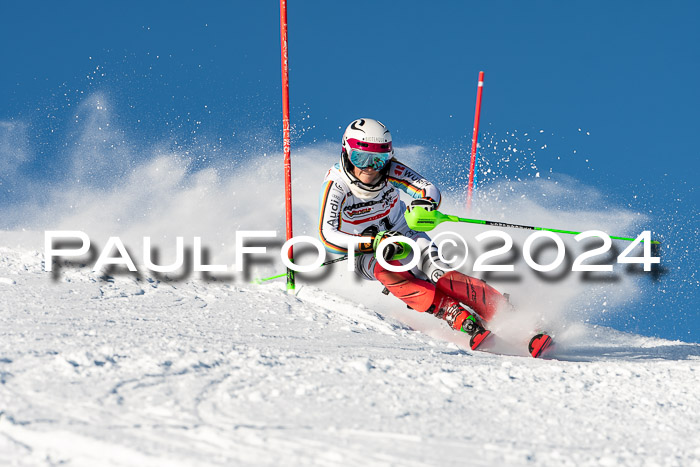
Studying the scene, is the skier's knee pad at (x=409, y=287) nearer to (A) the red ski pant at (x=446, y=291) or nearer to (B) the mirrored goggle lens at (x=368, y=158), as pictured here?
(A) the red ski pant at (x=446, y=291)

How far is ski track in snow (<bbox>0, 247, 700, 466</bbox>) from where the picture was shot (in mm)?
1967

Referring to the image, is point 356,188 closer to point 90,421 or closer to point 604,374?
point 604,374

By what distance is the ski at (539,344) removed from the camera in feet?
15.6

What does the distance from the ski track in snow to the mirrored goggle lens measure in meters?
1.50

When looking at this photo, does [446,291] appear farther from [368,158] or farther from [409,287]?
[368,158]

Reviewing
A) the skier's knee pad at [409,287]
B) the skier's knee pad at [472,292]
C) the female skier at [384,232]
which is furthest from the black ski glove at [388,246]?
the skier's knee pad at [472,292]

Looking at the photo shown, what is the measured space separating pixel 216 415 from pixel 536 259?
571 centimetres

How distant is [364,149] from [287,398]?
9.79 ft

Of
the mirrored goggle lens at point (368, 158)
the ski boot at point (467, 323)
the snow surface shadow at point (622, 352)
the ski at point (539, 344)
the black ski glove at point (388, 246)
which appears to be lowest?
the snow surface shadow at point (622, 352)

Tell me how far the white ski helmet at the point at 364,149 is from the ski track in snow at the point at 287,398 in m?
1.49

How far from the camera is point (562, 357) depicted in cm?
525

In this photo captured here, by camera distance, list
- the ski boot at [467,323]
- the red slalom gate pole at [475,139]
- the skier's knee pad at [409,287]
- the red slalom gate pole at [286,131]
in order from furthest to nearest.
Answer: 1. the red slalom gate pole at [475,139]
2. the red slalom gate pole at [286,131]
3. the skier's knee pad at [409,287]
4. the ski boot at [467,323]

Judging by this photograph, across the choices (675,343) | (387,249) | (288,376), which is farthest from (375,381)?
(675,343)

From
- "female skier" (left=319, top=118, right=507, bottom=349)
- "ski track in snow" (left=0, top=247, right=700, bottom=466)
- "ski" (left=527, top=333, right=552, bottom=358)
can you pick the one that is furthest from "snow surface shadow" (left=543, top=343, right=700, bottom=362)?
"ski track in snow" (left=0, top=247, right=700, bottom=466)
